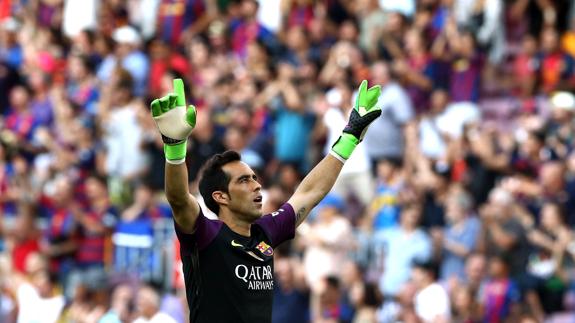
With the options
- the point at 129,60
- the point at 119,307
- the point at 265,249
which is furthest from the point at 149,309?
the point at 129,60

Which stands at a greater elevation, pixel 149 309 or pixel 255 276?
pixel 149 309

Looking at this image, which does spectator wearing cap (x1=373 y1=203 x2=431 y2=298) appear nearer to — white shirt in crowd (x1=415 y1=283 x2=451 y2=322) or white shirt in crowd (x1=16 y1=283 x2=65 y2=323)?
white shirt in crowd (x1=415 y1=283 x2=451 y2=322)

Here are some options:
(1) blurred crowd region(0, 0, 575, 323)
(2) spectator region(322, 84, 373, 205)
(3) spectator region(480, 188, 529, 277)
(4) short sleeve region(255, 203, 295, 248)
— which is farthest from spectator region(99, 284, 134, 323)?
(4) short sleeve region(255, 203, 295, 248)

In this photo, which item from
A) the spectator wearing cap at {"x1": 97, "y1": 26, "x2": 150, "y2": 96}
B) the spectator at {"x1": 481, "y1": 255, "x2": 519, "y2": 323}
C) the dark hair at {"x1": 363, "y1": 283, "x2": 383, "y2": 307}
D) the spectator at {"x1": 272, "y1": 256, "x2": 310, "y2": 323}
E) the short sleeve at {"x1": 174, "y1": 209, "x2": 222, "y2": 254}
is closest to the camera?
the short sleeve at {"x1": 174, "y1": 209, "x2": 222, "y2": 254}

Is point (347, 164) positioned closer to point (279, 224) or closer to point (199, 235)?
point (279, 224)

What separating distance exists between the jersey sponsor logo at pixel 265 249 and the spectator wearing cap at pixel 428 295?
474 centimetres

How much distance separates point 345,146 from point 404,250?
216 inches

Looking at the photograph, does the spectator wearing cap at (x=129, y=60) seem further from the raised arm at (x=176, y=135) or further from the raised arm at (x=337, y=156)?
the raised arm at (x=176, y=135)

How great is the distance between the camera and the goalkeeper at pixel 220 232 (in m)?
6.85

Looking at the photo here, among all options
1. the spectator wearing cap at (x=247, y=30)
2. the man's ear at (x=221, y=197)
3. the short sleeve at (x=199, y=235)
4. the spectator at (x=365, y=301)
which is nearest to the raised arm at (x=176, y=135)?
the short sleeve at (x=199, y=235)

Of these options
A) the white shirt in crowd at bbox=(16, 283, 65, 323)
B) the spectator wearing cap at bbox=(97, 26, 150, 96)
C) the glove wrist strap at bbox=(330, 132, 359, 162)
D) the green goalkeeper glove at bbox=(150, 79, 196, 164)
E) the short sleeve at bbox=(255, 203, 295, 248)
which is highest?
the spectator wearing cap at bbox=(97, 26, 150, 96)

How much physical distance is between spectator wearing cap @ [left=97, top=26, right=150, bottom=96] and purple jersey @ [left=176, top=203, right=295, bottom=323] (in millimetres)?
10604

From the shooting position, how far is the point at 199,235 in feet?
23.4

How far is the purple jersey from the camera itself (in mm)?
7137
